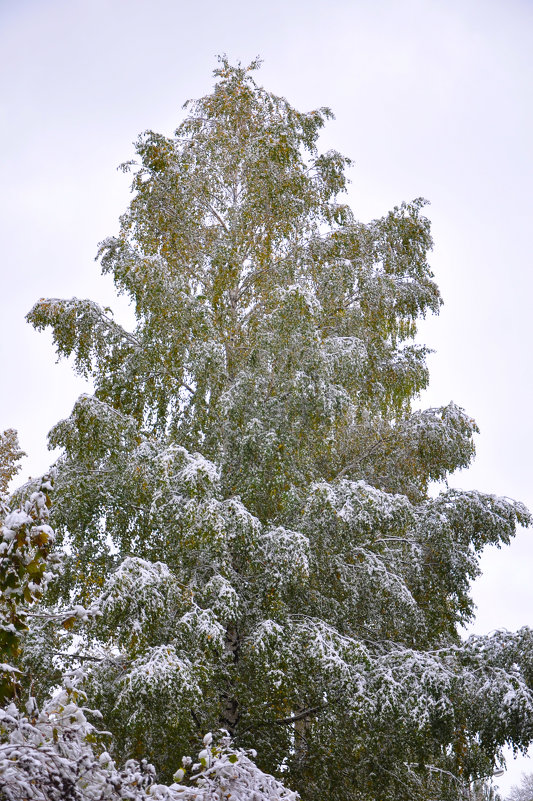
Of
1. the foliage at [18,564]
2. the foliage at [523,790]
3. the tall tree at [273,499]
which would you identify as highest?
the foliage at [523,790]

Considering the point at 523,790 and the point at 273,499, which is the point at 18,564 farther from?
the point at 523,790

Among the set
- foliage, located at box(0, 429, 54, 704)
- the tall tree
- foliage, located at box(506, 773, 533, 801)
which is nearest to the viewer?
foliage, located at box(0, 429, 54, 704)

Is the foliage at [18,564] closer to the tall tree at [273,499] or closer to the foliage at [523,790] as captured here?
the tall tree at [273,499]

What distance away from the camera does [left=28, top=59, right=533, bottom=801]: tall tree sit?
6953 mm

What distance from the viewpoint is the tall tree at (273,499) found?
6.95 meters

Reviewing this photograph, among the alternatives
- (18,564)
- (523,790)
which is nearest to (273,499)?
(18,564)

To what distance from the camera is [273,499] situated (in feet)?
27.6

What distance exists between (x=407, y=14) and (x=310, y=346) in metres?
178

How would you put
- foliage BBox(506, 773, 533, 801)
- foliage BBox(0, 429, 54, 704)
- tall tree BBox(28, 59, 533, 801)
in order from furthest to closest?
Answer: foliage BBox(506, 773, 533, 801), tall tree BBox(28, 59, 533, 801), foliage BBox(0, 429, 54, 704)

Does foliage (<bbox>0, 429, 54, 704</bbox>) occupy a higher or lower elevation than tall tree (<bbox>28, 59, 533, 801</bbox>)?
lower

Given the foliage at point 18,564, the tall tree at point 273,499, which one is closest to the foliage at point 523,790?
the tall tree at point 273,499

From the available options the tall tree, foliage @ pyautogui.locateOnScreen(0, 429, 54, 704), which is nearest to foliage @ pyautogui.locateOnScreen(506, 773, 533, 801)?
the tall tree

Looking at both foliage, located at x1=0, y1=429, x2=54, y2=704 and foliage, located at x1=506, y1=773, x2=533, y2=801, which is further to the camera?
foliage, located at x1=506, y1=773, x2=533, y2=801

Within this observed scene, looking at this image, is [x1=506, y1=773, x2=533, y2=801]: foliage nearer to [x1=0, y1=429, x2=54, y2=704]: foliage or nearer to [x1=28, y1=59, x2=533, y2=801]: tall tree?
[x1=28, y1=59, x2=533, y2=801]: tall tree
